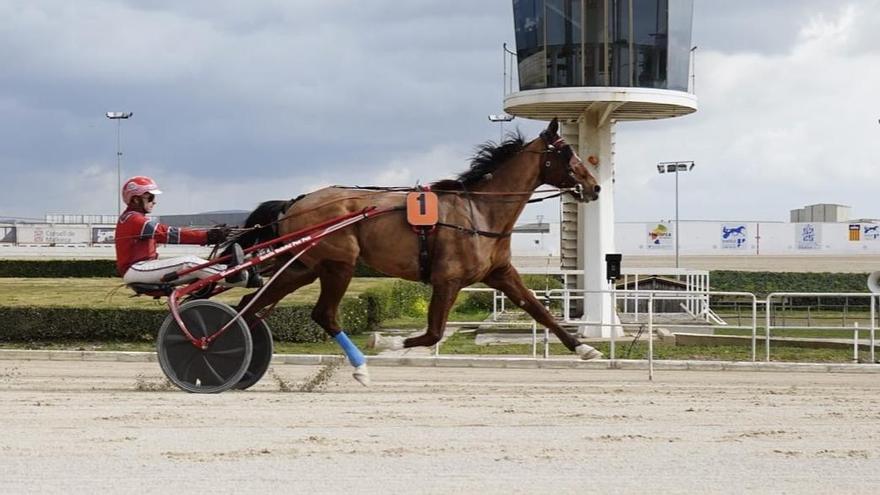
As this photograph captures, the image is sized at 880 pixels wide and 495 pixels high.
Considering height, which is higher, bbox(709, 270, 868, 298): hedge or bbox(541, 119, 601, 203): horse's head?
bbox(541, 119, 601, 203): horse's head

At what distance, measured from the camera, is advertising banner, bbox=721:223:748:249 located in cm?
6069

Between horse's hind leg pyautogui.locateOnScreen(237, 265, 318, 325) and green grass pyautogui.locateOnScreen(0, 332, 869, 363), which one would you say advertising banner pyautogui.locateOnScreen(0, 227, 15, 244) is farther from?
horse's hind leg pyautogui.locateOnScreen(237, 265, 318, 325)

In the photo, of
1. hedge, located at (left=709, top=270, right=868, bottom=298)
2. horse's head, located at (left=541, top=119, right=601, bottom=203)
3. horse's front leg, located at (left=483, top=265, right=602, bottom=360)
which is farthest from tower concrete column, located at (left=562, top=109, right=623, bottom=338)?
hedge, located at (left=709, top=270, right=868, bottom=298)

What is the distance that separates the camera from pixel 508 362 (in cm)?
1507

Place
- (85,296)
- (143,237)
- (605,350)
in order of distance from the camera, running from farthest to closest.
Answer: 1. (85,296)
2. (605,350)
3. (143,237)

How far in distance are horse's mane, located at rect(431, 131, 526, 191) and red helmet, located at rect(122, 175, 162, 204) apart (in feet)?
6.81

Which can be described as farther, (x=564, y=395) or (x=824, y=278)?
(x=824, y=278)

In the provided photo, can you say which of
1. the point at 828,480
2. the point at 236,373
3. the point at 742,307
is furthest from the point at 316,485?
the point at 742,307

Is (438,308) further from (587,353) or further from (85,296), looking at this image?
(85,296)

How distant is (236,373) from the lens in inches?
345

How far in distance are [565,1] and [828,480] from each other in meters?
14.8

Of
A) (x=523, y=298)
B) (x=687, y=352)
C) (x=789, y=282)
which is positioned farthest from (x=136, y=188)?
(x=789, y=282)

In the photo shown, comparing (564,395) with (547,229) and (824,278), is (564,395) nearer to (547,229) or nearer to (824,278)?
(824,278)

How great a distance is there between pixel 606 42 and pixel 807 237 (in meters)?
44.8
